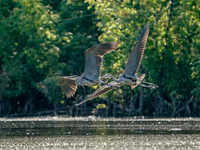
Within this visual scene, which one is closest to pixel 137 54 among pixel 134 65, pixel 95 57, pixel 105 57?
pixel 134 65

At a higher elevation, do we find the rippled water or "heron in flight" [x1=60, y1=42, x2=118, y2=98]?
"heron in flight" [x1=60, y1=42, x2=118, y2=98]

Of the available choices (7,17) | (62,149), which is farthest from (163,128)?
(7,17)

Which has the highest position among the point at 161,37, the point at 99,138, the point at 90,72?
the point at 161,37

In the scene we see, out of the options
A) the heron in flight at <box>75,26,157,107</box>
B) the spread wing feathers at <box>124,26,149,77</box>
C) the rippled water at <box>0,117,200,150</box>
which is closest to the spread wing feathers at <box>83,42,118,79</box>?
the heron in flight at <box>75,26,157,107</box>

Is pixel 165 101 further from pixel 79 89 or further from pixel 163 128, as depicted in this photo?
pixel 163 128

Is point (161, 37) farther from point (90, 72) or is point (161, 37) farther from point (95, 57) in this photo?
point (95, 57)

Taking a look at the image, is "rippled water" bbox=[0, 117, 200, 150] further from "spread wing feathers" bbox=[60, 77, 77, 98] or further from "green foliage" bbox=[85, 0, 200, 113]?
"green foliage" bbox=[85, 0, 200, 113]

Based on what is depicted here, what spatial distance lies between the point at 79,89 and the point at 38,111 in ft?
11.2

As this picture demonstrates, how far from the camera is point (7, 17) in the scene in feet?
116

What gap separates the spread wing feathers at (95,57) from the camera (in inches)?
677

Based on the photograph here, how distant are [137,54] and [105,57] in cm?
1327

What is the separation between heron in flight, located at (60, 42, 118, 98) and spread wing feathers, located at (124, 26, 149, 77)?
100cm

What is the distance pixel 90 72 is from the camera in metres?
18.8

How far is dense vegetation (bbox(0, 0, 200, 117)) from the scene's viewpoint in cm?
3042
